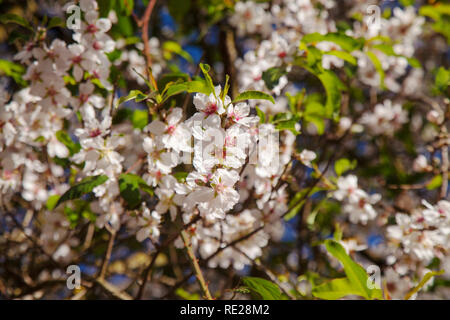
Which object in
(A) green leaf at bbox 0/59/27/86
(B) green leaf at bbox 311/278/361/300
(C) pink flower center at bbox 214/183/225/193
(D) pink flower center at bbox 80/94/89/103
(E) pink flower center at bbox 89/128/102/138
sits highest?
(A) green leaf at bbox 0/59/27/86

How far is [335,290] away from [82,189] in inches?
34.0

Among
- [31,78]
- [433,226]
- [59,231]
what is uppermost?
[31,78]

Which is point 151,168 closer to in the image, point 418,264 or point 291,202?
point 291,202

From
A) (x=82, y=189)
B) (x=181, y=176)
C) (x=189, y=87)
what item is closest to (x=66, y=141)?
(x=82, y=189)

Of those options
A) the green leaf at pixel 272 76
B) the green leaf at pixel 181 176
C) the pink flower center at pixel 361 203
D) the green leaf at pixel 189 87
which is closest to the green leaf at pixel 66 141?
the green leaf at pixel 181 176

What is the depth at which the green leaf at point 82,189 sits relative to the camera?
114 cm

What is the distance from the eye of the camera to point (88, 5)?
4.53 ft

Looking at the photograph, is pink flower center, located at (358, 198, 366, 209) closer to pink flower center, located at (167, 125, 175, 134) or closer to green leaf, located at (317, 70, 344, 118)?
green leaf, located at (317, 70, 344, 118)

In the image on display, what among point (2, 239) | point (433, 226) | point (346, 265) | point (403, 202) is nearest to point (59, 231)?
point (2, 239)

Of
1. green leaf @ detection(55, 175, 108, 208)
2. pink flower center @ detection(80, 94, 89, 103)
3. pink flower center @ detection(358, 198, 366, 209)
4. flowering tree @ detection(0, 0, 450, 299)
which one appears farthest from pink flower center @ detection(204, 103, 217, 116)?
pink flower center @ detection(358, 198, 366, 209)

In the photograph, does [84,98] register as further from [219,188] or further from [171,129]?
[219,188]

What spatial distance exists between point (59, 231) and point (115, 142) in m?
0.82

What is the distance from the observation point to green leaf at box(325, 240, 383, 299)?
1.22 metres

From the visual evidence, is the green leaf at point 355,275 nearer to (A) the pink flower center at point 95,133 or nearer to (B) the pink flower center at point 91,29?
(A) the pink flower center at point 95,133
